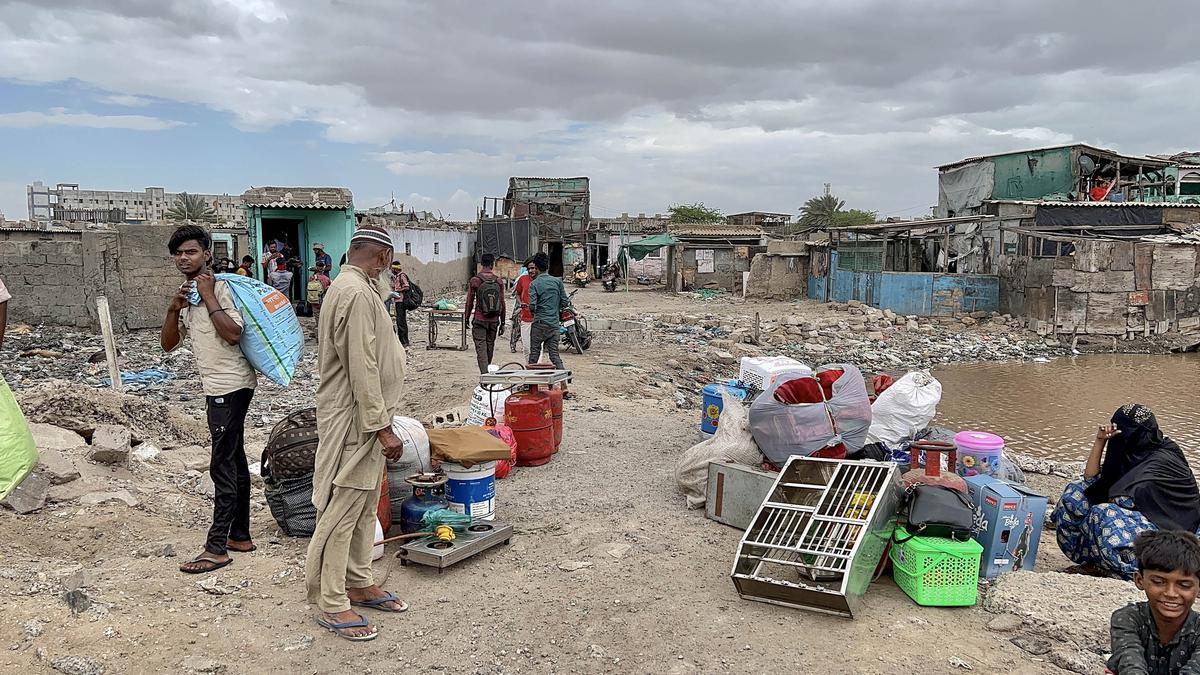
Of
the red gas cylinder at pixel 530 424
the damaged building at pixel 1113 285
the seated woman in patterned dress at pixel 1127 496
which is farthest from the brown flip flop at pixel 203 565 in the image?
the damaged building at pixel 1113 285

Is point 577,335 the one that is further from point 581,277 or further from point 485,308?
point 581,277

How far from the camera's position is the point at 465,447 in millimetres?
4398

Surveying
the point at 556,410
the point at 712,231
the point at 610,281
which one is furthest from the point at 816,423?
the point at 712,231

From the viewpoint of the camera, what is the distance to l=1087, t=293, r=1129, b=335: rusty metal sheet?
17109 mm

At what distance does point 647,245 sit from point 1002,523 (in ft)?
90.4

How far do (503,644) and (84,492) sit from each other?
296 centimetres

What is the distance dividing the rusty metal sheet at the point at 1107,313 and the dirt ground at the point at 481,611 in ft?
47.3

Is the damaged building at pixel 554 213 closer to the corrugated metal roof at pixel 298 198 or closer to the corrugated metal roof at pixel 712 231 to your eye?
the corrugated metal roof at pixel 712 231

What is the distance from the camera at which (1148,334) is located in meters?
17.2

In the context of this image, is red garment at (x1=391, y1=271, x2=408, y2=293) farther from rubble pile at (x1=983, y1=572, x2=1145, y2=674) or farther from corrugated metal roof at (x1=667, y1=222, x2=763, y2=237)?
corrugated metal roof at (x1=667, y1=222, x2=763, y2=237)

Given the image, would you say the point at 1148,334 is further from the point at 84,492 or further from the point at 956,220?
the point at 84,492

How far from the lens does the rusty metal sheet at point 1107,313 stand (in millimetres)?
17109

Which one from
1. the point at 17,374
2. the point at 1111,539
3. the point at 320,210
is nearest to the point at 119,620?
the point at 1111,539

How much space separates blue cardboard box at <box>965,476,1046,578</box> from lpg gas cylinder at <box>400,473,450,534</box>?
2804 mm
